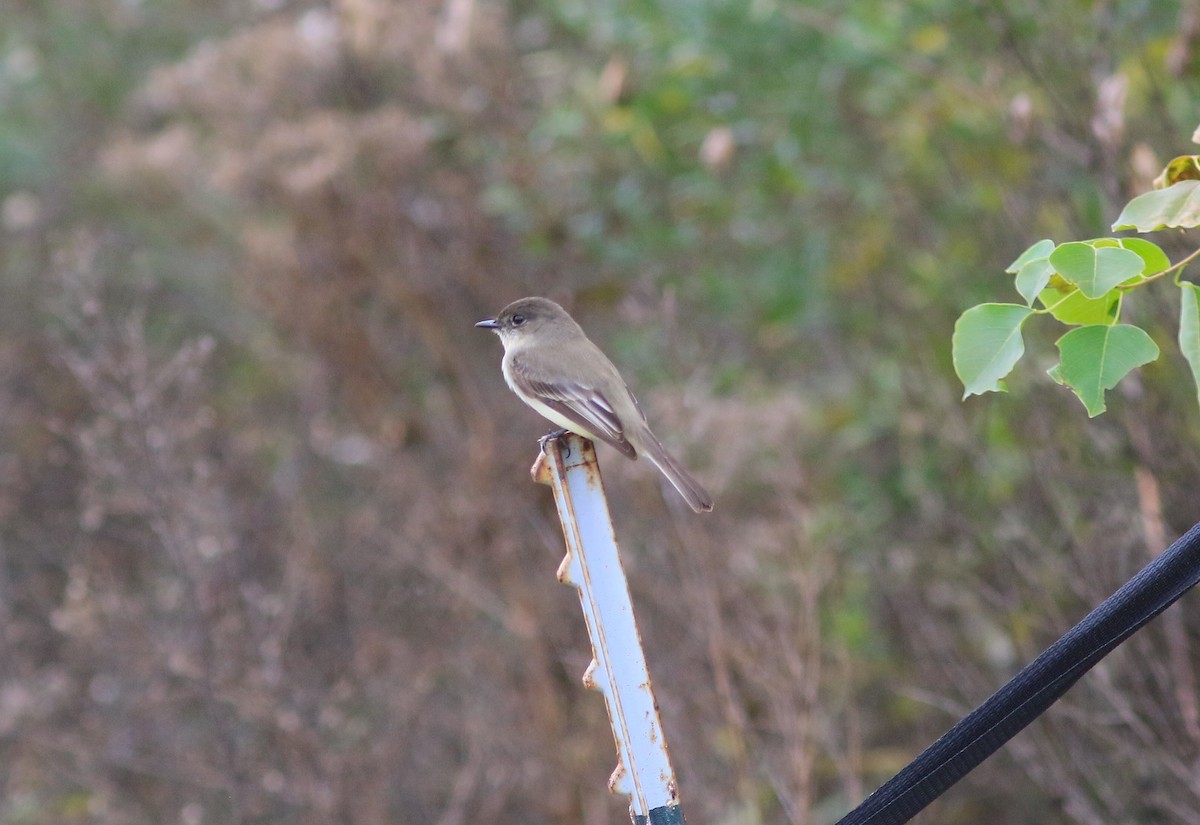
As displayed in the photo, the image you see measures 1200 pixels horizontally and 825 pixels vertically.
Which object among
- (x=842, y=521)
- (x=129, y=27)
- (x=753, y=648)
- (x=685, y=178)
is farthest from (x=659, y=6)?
(x=129, y=27)

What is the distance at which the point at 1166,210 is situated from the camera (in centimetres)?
190

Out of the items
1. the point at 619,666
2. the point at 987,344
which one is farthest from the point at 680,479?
the point at 987,344

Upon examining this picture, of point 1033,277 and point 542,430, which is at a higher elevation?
point 542,430

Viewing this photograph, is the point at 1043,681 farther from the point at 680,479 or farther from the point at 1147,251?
the point at 680,479

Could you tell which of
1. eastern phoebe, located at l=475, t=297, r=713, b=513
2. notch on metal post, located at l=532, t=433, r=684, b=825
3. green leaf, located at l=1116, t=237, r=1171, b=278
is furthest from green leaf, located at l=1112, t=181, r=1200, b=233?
eastern phoebe, located at l=475, t=297, r=713, b=513

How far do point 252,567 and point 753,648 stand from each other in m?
2.85

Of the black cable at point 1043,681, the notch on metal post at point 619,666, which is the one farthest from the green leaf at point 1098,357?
the notch on metal post at point 619,666

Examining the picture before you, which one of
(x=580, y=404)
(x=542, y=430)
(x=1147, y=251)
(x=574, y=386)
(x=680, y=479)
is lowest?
(x=1147, y=251)

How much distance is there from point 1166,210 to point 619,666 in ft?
3.16

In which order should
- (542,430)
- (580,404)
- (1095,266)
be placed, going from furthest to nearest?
(542,430)
(580,404)
(1095,266)

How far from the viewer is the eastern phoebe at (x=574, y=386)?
13.2 feet

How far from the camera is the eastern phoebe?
13.2 ft

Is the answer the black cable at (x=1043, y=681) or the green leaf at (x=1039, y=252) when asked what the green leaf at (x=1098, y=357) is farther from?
the black cable at (x=1043, y=681)

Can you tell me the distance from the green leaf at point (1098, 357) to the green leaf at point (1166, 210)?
15 cm
